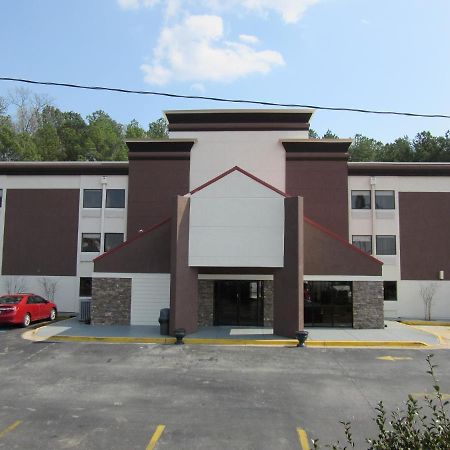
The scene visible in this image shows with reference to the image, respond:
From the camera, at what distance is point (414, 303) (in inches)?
1067

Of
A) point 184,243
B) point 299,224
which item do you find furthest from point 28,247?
point 299,224

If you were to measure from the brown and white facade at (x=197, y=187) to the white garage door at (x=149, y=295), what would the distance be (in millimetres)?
46

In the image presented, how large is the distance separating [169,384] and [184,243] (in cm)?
834

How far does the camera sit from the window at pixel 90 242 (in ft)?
92.9

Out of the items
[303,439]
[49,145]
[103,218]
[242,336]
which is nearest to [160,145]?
[103,218]

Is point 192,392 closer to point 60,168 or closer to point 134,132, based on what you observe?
point 60,168

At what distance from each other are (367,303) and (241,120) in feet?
41.3

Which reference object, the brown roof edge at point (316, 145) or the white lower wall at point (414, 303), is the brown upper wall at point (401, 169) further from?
the white lower wall at point (414, 303)

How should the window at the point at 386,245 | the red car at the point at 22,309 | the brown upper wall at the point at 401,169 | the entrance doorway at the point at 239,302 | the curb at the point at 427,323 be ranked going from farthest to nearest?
1. the brown upper wall at the point at 401,169
2. the window at the point at 386,245
3. the curb at the point at 427,323
4. the entrance doorway at the point at 239,302
5. the red car at the point at 22,309

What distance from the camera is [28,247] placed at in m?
28.6

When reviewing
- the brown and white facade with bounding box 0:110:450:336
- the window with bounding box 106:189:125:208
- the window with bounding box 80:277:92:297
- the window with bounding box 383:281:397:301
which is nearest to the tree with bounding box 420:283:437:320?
the brown and white facade with bounding box 0:110:450:336

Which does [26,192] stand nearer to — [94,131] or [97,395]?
[97,395]

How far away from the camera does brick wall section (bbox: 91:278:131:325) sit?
2183cm

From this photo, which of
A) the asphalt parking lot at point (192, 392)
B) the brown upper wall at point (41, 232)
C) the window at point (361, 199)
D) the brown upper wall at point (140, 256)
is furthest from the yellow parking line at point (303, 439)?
the brown upper wall at point (41, 232)
